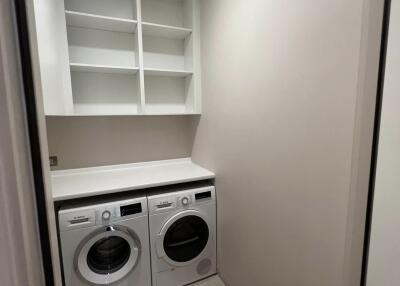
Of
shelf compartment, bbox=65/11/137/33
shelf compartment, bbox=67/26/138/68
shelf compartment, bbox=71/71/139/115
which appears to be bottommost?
shelf compartment, bbox=71/71/139/115

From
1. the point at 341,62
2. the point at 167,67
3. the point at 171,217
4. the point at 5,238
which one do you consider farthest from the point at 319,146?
the point at 167,67

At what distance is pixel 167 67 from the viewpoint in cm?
229

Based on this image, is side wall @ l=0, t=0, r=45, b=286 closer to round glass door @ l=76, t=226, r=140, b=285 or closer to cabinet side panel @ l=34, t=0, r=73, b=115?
cabinet side panel @ l=34, t=0, r=73, b=115

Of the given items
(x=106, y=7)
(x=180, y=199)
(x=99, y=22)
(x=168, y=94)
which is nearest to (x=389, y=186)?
(x=180, y=199)

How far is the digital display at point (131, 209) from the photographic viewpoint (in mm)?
1647

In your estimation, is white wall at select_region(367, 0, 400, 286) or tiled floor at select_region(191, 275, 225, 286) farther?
tiled floor at select_region(191, 275, 225, 286)

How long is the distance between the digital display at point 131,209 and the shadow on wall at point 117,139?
73 cm

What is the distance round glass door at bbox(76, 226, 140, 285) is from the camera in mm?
1584

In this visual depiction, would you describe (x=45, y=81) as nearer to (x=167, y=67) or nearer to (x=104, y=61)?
(x=104, y=61)

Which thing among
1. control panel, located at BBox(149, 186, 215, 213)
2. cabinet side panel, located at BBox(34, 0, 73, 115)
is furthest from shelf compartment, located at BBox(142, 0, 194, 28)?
control panel, located at BBox(149, 186, 215, 213)

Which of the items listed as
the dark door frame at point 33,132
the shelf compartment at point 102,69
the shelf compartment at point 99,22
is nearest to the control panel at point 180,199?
the shelf compartment at point 102,69

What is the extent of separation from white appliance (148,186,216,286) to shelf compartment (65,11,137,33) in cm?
147

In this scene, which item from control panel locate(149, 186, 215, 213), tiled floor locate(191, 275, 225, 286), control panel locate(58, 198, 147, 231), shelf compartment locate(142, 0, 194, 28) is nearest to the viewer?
control panel locate(58, 198, 147, 231)

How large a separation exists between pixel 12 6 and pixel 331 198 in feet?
3.76
